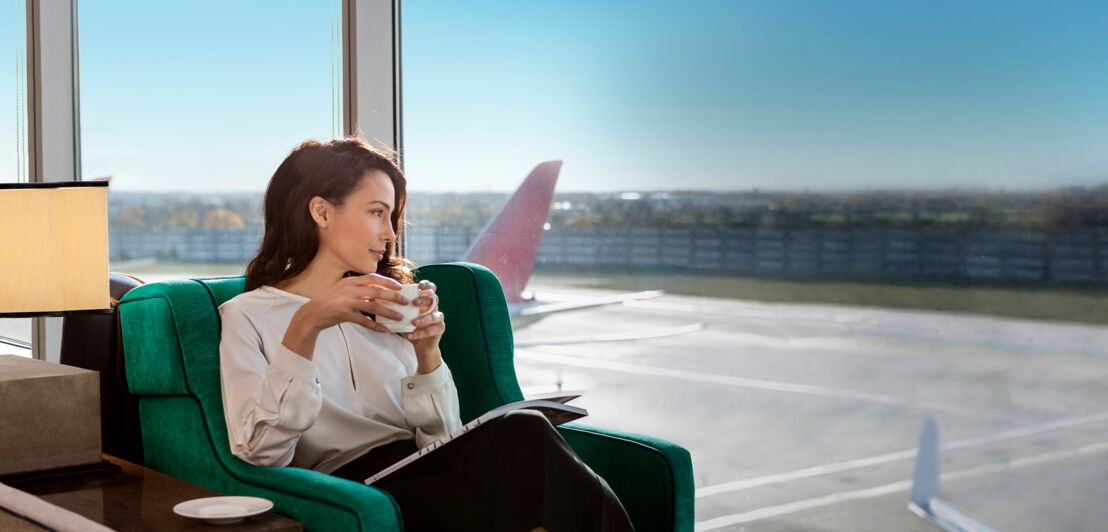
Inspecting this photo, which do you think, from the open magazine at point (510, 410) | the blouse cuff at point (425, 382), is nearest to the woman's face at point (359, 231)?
the blouse cuff at point (425, 382)

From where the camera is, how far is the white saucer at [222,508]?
1.33 m

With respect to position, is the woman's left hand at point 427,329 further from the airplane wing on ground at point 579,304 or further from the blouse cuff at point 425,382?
the airplane wing on ground at point 579,304

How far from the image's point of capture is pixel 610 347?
294 centimetres

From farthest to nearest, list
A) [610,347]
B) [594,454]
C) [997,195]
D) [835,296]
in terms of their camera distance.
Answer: [610,347] < [835,296] < [997,195] < [594,454]

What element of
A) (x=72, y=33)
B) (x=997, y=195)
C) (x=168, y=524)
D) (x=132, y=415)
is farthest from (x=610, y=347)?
(x=72, y=33)

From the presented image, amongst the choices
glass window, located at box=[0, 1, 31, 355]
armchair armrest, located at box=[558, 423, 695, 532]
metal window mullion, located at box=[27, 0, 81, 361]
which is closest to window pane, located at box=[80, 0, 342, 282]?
metal window mullion, located at box=[27, 0, 81, 361]

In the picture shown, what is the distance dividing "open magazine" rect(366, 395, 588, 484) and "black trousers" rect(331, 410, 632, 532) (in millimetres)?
12

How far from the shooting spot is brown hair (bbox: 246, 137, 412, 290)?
6.00 feet

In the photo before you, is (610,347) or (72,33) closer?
(610,347)

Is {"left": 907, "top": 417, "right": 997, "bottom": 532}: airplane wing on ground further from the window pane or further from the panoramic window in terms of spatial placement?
the window pane

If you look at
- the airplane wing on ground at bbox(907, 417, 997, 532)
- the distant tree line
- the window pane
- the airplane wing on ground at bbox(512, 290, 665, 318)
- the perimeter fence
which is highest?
the window pane

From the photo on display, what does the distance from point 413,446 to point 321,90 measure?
185 centimetres

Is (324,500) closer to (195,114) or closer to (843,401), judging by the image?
(843,401)

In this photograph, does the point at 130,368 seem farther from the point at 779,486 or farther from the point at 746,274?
the point at 779,486
